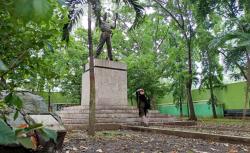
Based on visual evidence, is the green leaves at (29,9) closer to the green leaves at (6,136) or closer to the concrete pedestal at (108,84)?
the green leaves at (6,136)

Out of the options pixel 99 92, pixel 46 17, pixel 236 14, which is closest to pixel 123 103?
pixel 99 92

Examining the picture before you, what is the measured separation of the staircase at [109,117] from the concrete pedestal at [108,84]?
2.59 feet

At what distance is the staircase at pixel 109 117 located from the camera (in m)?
12.1

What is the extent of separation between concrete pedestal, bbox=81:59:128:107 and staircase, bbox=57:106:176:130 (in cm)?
79

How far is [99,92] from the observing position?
15391 mm

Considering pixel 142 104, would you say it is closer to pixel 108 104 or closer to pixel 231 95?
pixel 108 104

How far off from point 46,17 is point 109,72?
1521cm

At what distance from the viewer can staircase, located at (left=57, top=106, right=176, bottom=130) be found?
475 inches

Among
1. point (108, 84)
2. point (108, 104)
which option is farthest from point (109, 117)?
point (108, 84)

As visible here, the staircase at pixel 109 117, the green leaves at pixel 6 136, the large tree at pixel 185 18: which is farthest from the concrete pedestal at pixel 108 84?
the green leaves at pixel 6 136

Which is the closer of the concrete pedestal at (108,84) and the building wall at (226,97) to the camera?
the concrete pedestal at (108,84)

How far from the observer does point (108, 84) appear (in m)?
15.8

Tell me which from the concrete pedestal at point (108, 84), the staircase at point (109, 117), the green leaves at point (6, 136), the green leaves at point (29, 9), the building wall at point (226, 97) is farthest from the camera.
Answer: the building wall at point (226, 97)

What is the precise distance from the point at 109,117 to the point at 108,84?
9.10 feet
